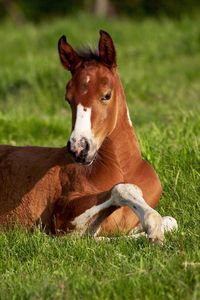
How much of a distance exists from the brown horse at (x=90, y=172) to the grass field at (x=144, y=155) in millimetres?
324

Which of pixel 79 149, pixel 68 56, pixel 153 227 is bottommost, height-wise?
pixel 153 227

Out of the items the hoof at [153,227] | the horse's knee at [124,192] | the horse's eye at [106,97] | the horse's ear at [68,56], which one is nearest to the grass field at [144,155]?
the hoof at [153,227]

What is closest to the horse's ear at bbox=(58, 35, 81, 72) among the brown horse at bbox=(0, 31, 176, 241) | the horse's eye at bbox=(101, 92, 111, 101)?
the brown horse at bbox=(0, 31, 176, 241)

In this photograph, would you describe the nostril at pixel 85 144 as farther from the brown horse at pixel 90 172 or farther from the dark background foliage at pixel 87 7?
the dark background foliage at pixel 87 7

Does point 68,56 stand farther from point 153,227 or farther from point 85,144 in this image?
point 153,227

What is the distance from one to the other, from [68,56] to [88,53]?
0.14 metres

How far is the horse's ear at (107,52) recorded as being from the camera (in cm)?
709

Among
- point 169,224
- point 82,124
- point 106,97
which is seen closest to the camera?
point 82,124

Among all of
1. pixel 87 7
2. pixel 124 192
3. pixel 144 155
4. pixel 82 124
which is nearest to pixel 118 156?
pixel 124 192

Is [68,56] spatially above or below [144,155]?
above

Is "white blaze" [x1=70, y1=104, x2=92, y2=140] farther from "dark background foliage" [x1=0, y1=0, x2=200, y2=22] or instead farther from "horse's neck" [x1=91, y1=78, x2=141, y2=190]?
"dark background foliage" [x1=0, y1=0, x2=200, y2=22]

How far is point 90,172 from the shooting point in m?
7.35

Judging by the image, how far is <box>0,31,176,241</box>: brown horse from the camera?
6.80 meters

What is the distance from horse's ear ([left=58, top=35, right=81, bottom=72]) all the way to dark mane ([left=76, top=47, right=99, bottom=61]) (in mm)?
38
